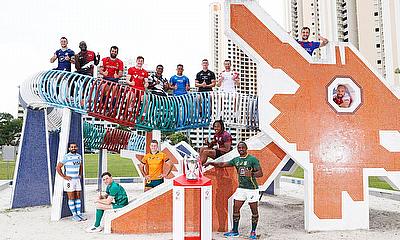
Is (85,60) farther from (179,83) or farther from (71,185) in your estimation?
(71,185)

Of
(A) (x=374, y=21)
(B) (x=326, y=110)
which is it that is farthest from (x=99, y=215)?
(A) (x=374, y=21)

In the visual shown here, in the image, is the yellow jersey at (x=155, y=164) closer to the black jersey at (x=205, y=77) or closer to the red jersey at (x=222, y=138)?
the red jersey at (x=222, y=138)

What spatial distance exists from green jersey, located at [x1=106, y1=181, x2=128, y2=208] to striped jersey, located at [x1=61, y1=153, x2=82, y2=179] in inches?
65.0

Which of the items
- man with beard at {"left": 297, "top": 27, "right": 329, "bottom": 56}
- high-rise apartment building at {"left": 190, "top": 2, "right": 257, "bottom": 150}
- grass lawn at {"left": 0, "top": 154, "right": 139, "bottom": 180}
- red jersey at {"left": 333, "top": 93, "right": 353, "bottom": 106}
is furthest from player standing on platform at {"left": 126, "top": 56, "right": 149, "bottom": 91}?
high-rise apartment building at {"left": 190, "top": 2, "right": 257, "bottom": 150}

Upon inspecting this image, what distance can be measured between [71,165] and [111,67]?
2695 mm

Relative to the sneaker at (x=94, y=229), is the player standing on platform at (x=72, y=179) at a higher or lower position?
higher

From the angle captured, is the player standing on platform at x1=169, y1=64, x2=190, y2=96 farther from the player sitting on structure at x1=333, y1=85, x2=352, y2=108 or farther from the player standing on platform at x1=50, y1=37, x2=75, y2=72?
the player sitting on structure at x1=333, y1=85, x2=352, y2=108

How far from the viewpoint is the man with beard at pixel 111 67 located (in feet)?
34.2

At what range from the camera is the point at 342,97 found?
8.74 m

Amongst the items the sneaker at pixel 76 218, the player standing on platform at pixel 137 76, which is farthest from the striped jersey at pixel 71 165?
the player standing on platform at pixel 137 76

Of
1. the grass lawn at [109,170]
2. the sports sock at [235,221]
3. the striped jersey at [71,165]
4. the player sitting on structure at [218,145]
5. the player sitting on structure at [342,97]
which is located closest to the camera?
the sports sock at [235,221]

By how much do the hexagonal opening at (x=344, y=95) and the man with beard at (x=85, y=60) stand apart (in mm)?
5742

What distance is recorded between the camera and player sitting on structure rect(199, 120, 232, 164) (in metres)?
8.27

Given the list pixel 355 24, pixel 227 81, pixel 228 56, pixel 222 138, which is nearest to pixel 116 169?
pixel 228 56
